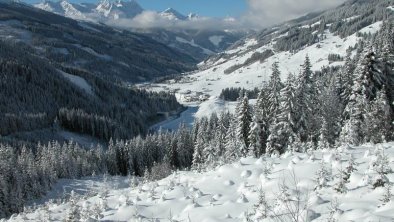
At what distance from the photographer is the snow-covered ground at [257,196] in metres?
11.3

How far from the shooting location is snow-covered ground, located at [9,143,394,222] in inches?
445

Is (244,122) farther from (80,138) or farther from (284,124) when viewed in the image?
(80,138)

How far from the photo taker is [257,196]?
1417 centimetres

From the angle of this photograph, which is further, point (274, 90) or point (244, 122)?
point (244, 122)

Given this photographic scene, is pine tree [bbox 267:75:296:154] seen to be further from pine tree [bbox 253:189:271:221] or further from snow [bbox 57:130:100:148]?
snow [bbox 57:130:100:148]

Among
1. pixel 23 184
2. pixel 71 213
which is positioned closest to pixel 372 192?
pixel 71 213

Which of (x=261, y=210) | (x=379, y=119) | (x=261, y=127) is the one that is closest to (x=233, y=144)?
(x=261, y=127)

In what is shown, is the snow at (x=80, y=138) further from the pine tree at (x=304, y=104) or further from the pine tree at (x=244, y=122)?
the pine tree at (x=304, y=104)

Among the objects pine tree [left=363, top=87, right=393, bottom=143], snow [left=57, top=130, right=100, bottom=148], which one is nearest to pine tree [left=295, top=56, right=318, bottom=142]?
pine tree [left=363, top=87, right=393, bottom=143]

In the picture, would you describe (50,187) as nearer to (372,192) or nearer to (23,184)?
(23,184)

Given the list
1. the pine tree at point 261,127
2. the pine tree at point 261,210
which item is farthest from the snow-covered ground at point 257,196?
the pine tree at point 261,127

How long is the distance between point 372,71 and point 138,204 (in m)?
37.9

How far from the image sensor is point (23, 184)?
3354 inches

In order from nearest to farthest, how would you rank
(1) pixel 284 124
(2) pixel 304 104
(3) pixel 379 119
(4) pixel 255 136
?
(3) pixel 379 119 < (1) pixel 284 124 < (2) pixel 304 104 < (4) pixel 255 136
